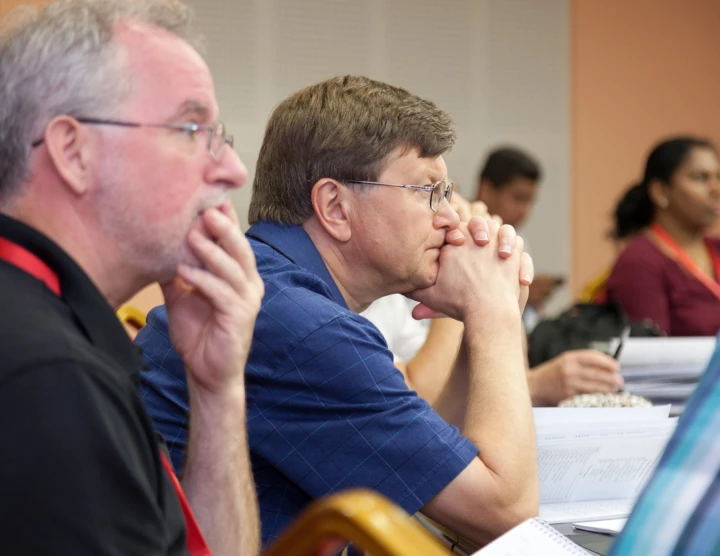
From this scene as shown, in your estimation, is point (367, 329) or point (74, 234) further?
point (367, 329)

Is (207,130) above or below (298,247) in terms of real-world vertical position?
above

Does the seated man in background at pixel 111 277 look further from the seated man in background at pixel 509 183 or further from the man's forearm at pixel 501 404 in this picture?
the seated man in background at pixel 509 183

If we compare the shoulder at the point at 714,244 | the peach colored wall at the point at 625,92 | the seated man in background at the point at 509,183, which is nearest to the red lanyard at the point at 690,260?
the shoulder at the point at 714,244

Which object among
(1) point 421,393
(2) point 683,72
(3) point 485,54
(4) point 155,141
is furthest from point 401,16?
(4) point 155,141

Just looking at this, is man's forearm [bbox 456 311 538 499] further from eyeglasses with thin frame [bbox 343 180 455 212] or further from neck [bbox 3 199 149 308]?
neck [bbox 3 199 149 308]

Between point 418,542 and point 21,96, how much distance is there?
1.92 feet

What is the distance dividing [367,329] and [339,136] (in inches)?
14.1

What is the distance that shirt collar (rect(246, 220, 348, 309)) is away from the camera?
152 cm

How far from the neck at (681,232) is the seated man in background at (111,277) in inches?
123

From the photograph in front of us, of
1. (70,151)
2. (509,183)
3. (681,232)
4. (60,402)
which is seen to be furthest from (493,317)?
(509,183)

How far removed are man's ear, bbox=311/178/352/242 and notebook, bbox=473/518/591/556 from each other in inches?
22.0

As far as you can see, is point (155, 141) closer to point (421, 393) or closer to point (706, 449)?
point (706, 449)

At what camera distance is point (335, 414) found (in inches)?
51.0

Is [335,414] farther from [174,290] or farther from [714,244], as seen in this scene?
[714,244]
